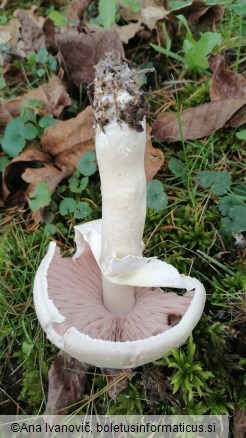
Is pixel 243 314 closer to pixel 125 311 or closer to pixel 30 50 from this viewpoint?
pixel 125 311

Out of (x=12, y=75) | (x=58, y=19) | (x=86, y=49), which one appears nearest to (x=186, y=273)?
(x=86, y=49)

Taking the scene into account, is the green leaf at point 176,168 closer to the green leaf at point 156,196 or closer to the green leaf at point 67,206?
the green leaf at point 156,196

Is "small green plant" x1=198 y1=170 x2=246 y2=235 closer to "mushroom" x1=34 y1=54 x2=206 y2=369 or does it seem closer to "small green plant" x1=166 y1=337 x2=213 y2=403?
"mushroom" x1=34 y1=54 x2=206 y2=369

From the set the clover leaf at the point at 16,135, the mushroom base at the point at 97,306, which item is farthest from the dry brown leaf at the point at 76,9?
the mushroom base at the point at 97,306

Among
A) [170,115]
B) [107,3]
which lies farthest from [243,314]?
[107,3]

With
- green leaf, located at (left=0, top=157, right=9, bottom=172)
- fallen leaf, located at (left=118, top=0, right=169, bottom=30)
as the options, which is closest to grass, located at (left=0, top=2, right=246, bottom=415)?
green leaf, located at (left=0, top=157, right=9, bottom=172)

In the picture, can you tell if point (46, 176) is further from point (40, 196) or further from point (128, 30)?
point (128, 30)
